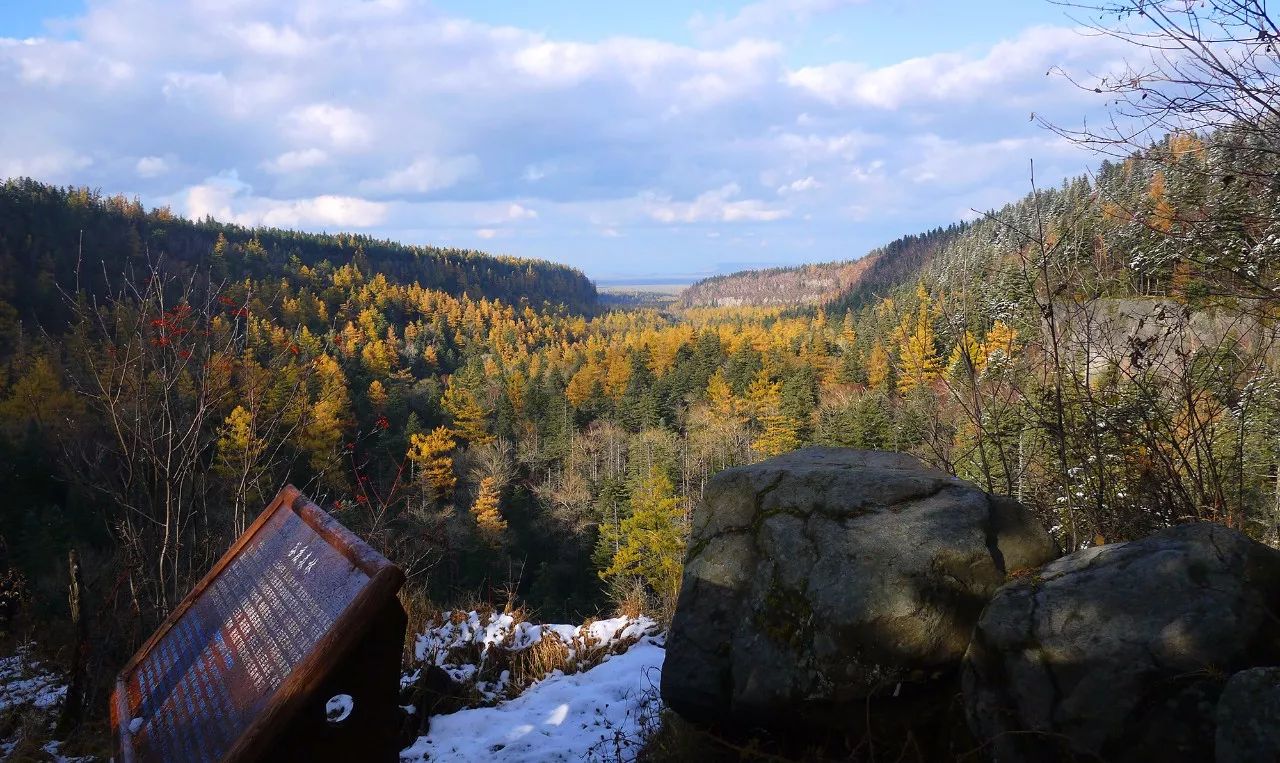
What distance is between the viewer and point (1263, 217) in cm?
324

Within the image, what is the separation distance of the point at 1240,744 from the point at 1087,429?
2.01 metres

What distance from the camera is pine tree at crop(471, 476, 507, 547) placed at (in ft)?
102

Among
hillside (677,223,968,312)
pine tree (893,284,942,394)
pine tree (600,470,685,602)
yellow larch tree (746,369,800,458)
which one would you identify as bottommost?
pine tree (600,470,685,602)

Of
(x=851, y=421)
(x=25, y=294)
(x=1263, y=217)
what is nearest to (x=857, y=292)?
(x=851, y=421)

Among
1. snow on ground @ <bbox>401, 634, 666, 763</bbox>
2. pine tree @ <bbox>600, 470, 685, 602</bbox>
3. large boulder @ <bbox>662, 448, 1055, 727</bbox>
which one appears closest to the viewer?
large boulder @ <bbox>662, 448, 1055, 727</bbox>

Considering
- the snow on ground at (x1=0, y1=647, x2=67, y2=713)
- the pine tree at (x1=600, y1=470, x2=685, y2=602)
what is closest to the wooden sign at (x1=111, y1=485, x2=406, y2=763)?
the snow on ground at (x1=0, y1=647, x2=67, y2=713)

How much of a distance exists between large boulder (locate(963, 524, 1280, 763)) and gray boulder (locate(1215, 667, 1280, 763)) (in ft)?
0.66

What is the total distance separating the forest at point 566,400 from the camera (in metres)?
3.48

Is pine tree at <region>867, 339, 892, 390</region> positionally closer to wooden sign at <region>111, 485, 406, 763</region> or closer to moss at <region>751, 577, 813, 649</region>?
moss at <region>751, 577, 813, 649</region>

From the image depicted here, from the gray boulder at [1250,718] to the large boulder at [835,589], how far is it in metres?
1.05

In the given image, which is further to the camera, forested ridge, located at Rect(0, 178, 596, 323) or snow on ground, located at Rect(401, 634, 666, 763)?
forested ridge, located at Rect(0, 178, 596, 323)

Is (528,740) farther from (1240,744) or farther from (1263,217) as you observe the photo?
(1263,217)

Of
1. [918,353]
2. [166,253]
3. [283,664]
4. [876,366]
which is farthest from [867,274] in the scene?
[283,664]

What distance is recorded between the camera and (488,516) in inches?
1251
